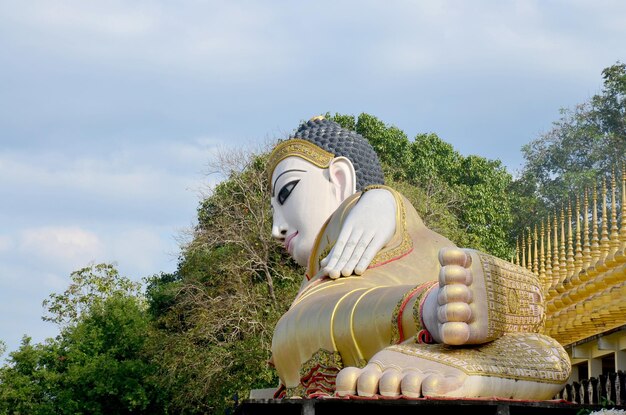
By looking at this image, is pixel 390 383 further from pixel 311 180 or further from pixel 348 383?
pixel 311 180

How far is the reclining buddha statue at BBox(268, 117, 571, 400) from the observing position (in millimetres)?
6277

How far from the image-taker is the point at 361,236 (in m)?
8.59

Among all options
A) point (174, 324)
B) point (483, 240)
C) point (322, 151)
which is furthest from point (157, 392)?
point (322, 151)

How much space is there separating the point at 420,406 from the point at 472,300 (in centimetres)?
87

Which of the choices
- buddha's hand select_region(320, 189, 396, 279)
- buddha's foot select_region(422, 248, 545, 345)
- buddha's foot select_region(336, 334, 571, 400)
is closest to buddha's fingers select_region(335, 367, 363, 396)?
buddha's foot select_region(336, 334, 571, 400)

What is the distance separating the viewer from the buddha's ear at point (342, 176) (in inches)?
397

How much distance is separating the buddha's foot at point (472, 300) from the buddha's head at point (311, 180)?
134 inches

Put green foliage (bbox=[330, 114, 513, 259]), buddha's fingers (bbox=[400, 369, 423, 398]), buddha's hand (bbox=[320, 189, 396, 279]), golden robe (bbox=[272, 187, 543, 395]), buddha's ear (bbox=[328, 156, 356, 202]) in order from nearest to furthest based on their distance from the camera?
buddha's fingers (bbox=[400, 369, 423, 398]), golden robe (bbox=[272, 187, 543, 395]), buddha's hand (bbox=[320, 189, 396, 279]), buddha's ear (bbox=[328, 156, 356, 202]), green foliage (bbox=[330, 114, 513, 259])

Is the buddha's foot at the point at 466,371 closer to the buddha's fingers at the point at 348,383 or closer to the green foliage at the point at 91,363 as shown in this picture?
the buddha's fingers at the point at 348,383

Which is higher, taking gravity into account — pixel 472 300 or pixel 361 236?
pixel 361 236

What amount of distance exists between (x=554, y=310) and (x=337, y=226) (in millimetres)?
2075

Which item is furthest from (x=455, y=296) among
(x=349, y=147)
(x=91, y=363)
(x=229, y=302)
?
(x=91, y=363)

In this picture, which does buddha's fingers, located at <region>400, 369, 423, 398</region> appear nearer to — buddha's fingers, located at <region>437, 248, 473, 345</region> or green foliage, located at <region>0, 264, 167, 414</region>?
buddha's fingers, located at <region>437, 248, 473, 345</region>

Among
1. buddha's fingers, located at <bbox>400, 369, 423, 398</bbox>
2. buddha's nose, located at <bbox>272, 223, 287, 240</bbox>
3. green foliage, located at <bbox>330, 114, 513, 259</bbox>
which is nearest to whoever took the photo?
buddha's fingers, located at <bbox>400, 369, 423, 398</bbox>
